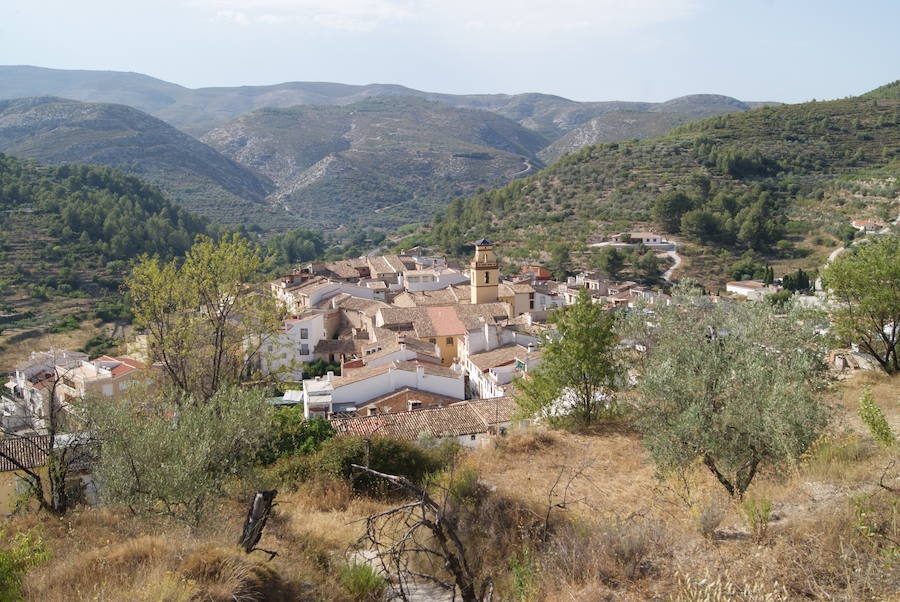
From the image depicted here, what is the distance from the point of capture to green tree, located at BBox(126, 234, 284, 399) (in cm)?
1247

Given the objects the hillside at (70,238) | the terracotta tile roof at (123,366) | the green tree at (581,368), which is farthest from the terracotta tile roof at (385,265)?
the green tree at (581,368)

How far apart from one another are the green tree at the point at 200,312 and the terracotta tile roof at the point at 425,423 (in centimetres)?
380

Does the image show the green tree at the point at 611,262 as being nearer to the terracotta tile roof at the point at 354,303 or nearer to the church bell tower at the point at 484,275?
the church bell tower at the point at 484,275

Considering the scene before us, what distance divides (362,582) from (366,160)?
145 m

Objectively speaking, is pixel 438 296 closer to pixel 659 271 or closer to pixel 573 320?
pixel 659 271

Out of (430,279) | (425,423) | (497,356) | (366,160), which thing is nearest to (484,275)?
(430,279)

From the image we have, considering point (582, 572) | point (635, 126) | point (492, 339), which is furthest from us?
point (635, 126)

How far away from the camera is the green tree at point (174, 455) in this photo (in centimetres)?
764

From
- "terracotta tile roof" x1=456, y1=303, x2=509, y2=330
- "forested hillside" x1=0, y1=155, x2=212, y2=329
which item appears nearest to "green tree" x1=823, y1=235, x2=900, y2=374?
"terracotta tile roof" x1=456, y1=303, x2=509, y2=330

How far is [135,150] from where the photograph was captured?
120 meters

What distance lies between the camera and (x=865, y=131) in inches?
2640

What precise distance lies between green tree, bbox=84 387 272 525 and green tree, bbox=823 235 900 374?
13749mm

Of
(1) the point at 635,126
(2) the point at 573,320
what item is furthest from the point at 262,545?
(1) the point at 635,126

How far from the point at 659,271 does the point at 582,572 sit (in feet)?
151
